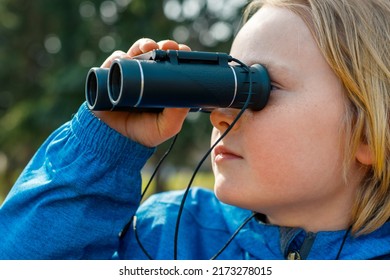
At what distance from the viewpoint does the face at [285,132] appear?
126 centimetres

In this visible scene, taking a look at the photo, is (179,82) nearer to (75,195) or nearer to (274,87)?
(274,87)

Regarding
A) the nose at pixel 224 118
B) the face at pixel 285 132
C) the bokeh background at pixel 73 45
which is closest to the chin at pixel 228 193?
the face at pixel 285 132

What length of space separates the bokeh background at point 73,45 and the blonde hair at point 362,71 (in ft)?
14.1

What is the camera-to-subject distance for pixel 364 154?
1.35 metres

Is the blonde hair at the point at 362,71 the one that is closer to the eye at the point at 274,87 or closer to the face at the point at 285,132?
the face at the point at 285,132

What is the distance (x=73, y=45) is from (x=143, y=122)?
549 centimetres

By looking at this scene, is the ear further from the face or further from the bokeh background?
the bokeh background

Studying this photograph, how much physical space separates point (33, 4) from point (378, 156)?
6.74 meters

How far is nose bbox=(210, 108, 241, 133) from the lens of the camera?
131 cm

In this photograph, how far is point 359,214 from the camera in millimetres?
1356

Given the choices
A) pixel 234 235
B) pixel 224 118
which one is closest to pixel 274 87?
pixel 224 118

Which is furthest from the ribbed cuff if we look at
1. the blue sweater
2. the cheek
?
the cheek

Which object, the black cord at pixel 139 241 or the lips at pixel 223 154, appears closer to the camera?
the lips at pixel 223 154
